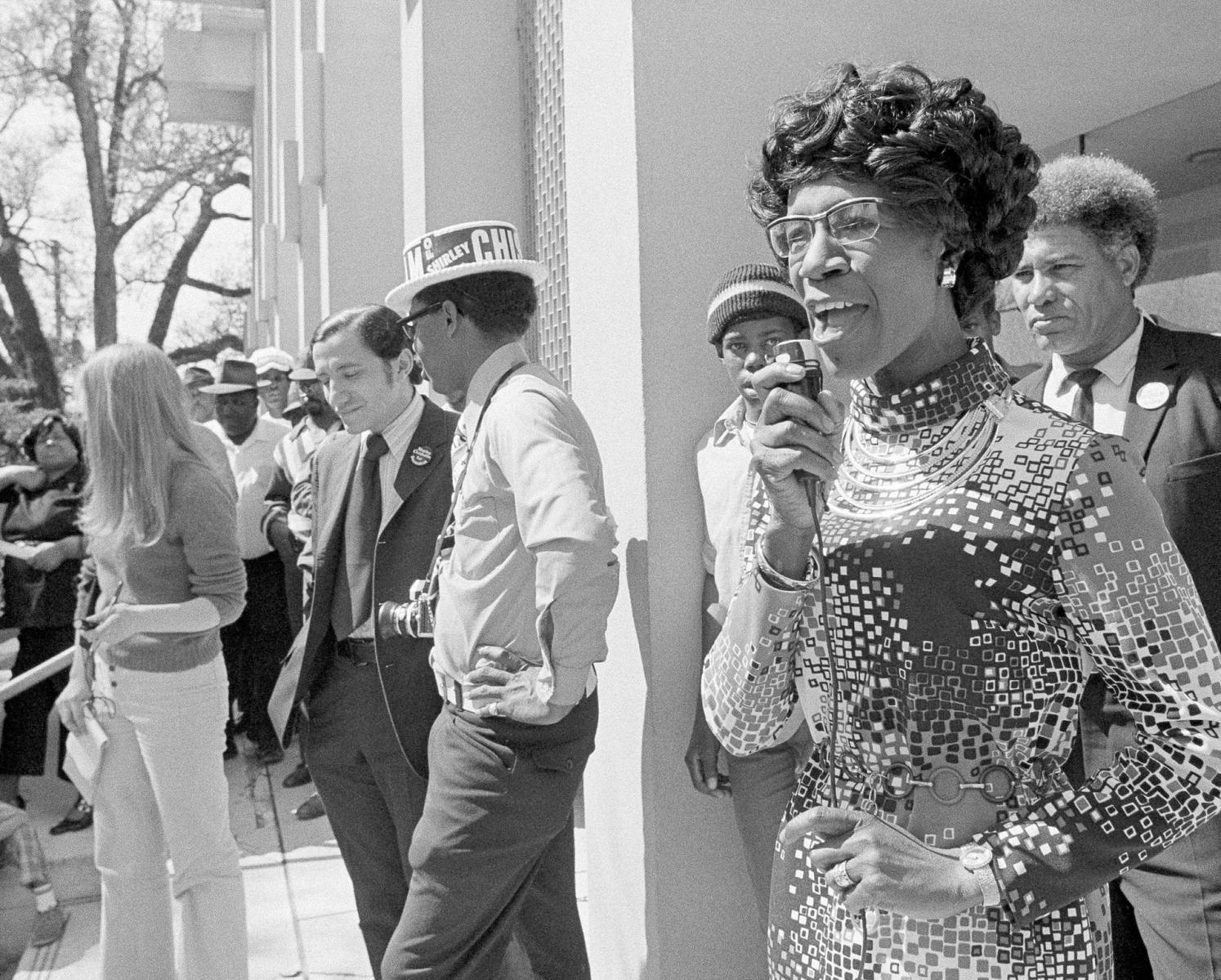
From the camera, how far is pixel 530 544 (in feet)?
9.05

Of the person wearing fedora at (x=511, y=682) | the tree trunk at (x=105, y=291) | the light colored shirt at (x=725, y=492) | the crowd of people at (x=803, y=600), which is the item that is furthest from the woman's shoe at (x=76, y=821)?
the tree trunk at (x=105, y=291)

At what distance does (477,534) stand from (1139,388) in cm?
153

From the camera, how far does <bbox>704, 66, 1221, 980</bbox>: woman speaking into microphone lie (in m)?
1.40

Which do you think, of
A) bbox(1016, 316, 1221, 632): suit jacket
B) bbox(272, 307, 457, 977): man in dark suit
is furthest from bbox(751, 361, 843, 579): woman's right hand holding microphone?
bbox(272, 307, 457, 977): man in dark suit

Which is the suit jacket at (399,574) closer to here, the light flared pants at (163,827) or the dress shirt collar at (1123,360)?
the light flared pants at (163,827)

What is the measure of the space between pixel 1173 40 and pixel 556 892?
307cm

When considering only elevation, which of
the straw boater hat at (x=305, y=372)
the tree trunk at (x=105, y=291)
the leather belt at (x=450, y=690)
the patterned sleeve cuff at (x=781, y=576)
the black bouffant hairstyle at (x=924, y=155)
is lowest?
the leather belt at (x=450, y=690)

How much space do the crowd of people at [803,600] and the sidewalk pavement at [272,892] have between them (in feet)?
2.27

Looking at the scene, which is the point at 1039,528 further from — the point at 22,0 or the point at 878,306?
the point at 22,0

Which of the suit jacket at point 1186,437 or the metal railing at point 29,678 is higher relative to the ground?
the suit jacket at point 1186,437

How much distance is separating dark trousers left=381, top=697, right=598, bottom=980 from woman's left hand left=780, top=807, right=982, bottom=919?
4.82ft

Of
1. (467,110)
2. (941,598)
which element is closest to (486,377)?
(941,598)

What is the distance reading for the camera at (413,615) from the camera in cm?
328

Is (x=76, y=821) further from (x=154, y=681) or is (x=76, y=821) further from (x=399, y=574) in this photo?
(x=399, y=574)
